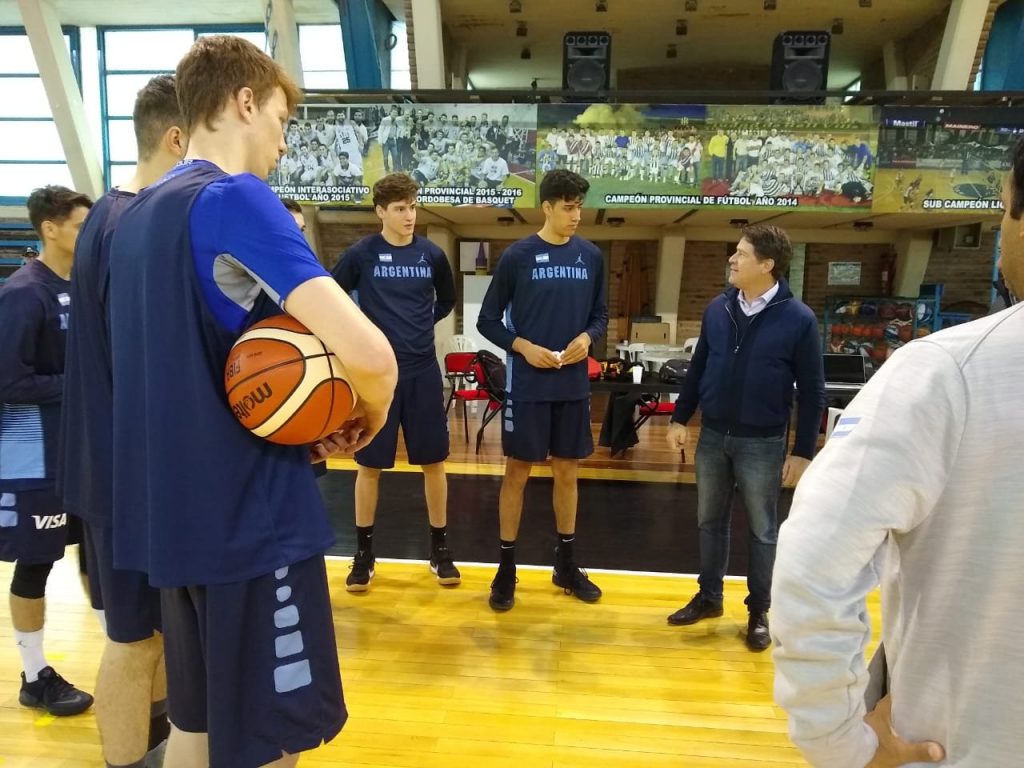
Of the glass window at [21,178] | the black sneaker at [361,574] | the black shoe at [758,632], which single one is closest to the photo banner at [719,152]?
the black sneaker at [361,574]

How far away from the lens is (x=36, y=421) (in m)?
2.17

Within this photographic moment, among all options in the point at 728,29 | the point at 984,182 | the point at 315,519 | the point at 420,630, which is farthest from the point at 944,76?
the point at 315,519

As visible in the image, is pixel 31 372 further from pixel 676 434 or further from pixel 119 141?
pixel 119 141

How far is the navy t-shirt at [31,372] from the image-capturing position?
6.77 ft

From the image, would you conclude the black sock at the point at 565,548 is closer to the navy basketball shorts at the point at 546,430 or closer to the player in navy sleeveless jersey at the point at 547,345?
the player in navy sleeveless jersey at the point at 547,345

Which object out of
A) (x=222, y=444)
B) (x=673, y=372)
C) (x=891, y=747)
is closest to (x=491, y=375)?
(x=673, y=372)

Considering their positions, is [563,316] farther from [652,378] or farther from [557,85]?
[557,85]

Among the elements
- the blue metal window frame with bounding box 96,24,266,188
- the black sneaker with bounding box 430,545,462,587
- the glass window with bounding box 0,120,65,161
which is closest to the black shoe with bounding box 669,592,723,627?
the black sneaker with bounding box 430,545,462,587

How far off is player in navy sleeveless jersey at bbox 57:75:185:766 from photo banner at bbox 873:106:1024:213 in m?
8.02

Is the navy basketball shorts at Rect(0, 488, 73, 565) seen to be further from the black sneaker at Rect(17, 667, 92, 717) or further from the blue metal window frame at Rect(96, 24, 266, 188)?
the blue metal window frame at Rect(96, 24, 266, 188)

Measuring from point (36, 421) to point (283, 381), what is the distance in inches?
64.3

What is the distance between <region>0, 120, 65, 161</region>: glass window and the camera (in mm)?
11070

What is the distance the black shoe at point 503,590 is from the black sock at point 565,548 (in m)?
0.27

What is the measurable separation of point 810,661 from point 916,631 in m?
0.15
